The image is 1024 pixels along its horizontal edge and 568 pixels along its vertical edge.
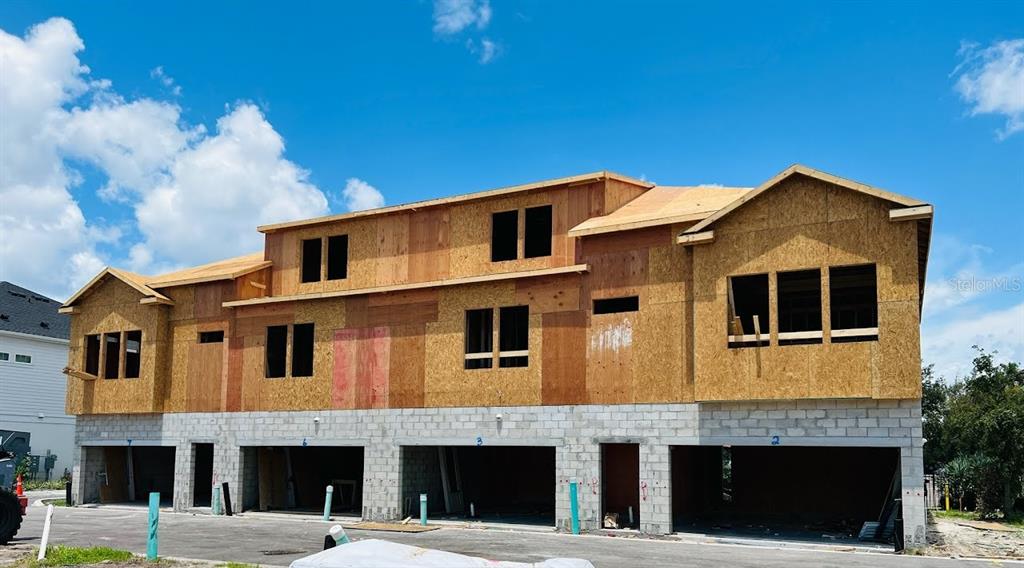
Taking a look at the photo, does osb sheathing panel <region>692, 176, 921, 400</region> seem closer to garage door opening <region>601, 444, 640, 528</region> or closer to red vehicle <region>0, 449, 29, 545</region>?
garage door opening <region>601, 444, 640, 528</region>

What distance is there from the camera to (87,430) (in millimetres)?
35406

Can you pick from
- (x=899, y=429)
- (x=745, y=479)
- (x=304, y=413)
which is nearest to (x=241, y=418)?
(x=304, y=413)

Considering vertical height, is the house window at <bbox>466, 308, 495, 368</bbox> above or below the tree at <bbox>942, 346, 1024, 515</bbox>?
above

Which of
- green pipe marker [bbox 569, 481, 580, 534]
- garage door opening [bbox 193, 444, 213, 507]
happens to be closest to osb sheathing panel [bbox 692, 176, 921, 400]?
green pipe marker [bbox 569, 481, 580, 534]

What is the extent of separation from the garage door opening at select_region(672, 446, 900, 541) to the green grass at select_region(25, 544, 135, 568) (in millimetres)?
16063

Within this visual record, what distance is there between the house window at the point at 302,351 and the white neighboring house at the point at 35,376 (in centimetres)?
2197

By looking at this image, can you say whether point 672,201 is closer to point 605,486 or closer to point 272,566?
point 605,486

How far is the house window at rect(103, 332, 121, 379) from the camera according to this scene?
3531 cm

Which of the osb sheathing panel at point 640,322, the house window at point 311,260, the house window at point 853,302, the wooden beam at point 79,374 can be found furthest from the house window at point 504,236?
the wooden beam at point 79,374

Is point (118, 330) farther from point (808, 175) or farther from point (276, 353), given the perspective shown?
point (808, 175)

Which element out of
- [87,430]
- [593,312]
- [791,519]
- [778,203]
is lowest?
[791,519]

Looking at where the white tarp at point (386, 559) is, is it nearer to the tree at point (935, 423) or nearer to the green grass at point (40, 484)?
the tree at point (935, 423)

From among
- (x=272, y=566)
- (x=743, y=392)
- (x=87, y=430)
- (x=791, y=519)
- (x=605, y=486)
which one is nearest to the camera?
(x=272, y=566)

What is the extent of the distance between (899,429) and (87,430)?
93.3ft
